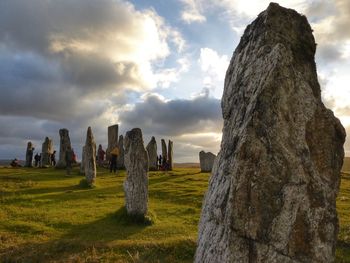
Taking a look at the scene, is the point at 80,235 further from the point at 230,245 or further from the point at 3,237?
the point at 230,245

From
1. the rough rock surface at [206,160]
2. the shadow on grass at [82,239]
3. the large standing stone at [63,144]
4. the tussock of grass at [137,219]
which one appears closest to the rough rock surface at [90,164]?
the shadow on grass at [82,239]

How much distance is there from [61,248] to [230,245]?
474 inches

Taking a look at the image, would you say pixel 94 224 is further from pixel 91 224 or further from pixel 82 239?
pixel 82 239

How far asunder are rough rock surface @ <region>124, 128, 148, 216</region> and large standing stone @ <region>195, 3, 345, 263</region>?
1548cm

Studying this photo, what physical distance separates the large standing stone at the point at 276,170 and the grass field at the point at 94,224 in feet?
31.6

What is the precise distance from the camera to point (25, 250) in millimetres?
18031

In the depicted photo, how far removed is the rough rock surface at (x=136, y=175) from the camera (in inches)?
931

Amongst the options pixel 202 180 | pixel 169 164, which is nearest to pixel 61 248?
pixel 202 180

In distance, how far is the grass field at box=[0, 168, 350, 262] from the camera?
17.5m

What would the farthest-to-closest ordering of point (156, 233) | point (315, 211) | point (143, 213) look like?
point (143, 213) → point (156, 233) → point (315, 211)

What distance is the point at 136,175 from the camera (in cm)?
2445

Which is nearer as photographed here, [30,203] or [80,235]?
[80,235]

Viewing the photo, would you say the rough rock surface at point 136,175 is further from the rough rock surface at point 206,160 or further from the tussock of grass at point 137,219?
the rough rock surface at point 206,160

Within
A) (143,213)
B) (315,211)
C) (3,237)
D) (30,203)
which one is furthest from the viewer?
(30,203)
